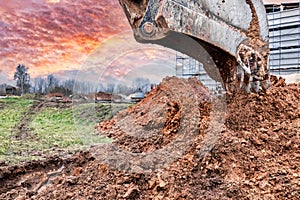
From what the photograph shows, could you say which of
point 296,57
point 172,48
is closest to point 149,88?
point 172,48

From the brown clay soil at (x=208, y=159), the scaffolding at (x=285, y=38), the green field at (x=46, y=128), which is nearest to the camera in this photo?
the brown clay soil at (x=208, y=159)

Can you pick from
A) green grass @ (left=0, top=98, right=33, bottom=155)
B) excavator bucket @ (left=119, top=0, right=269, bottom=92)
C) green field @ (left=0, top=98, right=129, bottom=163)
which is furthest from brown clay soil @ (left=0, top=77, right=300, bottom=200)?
green grass @ (left=0, top=98, right=33, bottom=155)

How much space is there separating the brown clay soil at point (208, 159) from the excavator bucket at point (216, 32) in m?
0.18

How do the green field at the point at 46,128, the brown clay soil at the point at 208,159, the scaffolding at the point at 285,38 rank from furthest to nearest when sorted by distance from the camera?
the scaffolding at the point at 285,38 < the green field at the point at 46,128 < the brown clay soil at the point at 208,159

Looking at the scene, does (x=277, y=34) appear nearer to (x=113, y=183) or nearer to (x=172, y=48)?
(x=172, y=48)

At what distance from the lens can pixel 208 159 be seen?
184 cm

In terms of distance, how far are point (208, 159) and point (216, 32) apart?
0.82 m

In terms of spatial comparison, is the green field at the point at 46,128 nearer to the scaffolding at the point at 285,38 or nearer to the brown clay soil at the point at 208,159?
the brown clay soil at the point at 208,159

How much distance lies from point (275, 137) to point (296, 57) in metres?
6.25

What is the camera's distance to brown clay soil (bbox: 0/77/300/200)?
1.69m

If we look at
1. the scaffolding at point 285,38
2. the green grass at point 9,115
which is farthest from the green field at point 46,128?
the scaffolding at point 285,38

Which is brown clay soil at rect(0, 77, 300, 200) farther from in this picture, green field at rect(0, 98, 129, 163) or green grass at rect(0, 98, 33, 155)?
green grass at rect(0, 98, 33, 155)

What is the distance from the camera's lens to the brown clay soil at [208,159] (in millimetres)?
1687

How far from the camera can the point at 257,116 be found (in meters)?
2.23
